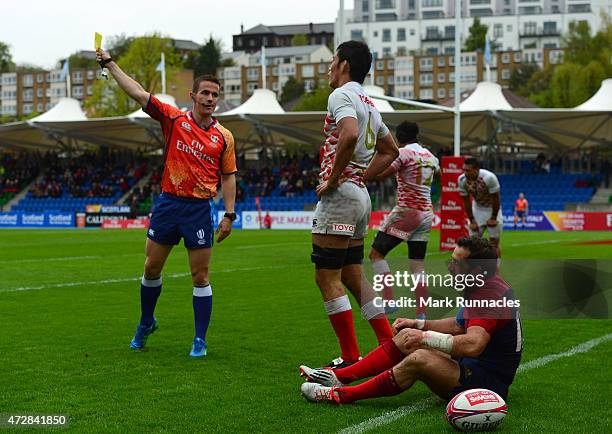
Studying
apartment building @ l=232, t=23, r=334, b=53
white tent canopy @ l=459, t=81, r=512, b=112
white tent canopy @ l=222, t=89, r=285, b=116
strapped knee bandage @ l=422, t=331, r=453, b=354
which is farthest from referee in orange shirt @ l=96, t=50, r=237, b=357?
apartment building @ l=232, t=23, r=334, b=53

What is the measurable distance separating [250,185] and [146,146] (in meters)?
10.6

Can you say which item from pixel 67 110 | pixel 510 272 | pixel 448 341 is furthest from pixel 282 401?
pixel 67 110

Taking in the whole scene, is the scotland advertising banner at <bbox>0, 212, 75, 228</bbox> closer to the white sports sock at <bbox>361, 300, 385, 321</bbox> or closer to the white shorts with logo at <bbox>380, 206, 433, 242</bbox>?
the white shorts with logo at <bbox>380, 206, 433, 242</bbox>

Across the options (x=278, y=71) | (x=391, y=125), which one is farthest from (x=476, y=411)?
(x=278, y=71)

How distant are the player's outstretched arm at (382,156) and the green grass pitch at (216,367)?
1535 millimetres

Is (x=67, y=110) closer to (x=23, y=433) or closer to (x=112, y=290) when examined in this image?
(x=112, y=290)

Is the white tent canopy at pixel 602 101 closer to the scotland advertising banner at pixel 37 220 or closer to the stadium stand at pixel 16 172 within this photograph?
the scotland advertising banner at pixel 37 220

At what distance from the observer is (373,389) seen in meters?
5.52

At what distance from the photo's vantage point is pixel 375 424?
516 centimetres

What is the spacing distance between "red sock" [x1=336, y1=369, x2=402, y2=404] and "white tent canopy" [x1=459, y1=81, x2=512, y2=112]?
141 feet

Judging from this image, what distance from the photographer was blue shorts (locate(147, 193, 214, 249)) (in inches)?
287

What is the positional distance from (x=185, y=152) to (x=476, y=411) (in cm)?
333

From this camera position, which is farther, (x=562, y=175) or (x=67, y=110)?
(x=67, y=110)

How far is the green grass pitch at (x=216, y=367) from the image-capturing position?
529cm
